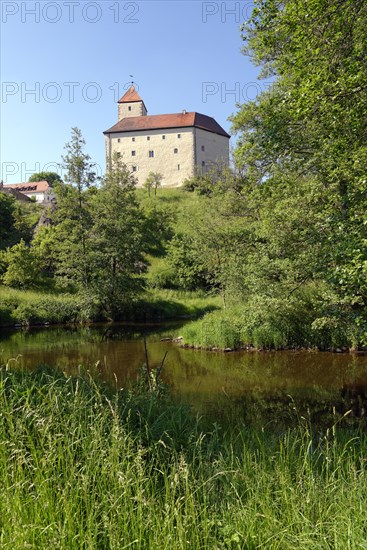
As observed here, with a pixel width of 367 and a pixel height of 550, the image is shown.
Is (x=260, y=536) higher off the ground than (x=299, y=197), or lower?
lower

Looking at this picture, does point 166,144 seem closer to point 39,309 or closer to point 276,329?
point 39,309

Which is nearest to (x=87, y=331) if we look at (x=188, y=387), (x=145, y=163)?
(x=188, y=387)

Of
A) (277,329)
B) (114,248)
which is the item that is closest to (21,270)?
(114,248)

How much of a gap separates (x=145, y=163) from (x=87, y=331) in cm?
5559

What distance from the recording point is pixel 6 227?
132 feet

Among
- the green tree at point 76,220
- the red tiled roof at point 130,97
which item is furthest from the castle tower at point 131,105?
the green tree at point 76,220

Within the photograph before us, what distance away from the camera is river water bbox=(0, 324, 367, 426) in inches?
340

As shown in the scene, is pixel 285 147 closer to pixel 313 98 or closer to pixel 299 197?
pixel 299 197

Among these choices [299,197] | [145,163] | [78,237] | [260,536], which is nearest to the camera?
[260,536]

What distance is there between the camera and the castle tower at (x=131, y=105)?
260 feet

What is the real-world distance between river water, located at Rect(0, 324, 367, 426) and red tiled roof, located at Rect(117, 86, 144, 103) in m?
70.1

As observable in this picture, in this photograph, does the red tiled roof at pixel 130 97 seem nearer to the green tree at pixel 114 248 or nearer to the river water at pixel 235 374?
the green tree at pixel 114 248

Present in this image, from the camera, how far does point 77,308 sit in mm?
27062

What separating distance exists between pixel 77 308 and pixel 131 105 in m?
63.4
